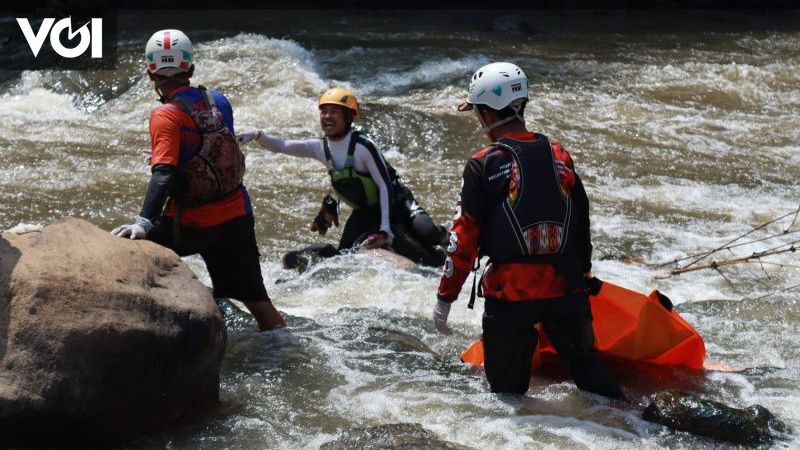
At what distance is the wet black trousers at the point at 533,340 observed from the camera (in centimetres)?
449

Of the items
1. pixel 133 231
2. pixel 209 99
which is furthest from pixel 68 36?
pixel 133 231

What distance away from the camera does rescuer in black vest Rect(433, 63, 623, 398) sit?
441 cm

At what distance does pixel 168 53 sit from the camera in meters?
5.07

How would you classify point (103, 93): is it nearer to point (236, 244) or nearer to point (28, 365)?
point (236, 244)

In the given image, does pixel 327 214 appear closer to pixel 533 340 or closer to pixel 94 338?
pixel 533 340

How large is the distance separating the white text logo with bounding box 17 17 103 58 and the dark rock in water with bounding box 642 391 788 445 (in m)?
11.3

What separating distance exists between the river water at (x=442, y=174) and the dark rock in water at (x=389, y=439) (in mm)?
140

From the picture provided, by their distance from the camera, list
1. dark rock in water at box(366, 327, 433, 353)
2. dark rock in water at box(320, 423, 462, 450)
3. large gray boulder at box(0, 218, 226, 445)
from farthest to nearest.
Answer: dark rock in water at box(366, 327, 433, 353), dark rock in water at box(320, 423, 462, 450), large gray boulder at box(0, 218, 226, 445)

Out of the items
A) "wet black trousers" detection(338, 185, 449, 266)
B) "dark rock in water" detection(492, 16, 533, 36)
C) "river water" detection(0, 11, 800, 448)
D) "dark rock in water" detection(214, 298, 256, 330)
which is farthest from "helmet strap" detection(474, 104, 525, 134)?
"dark rock in water" detection(492, 16, 533, 36)

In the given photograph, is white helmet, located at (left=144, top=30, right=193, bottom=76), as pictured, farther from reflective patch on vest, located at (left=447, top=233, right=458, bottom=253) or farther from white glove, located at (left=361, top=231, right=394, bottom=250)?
white glove, located at (left=361, top=231, right=394, bottom=250)

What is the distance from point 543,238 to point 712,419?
0.94m

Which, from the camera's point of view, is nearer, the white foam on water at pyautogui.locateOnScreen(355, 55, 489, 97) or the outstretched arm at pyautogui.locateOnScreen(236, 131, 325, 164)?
the outstretched arm at pyautogui.locateOnScreen(236, 131, 325, 164)

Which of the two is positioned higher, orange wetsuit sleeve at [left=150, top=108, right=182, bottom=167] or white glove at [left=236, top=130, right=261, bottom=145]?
orange wetsuit sleeve at [left=150, top=108, right=182, bottom=167]

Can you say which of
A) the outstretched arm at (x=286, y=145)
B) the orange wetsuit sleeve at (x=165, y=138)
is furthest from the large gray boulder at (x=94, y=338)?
the outstretched arm at (x=286, y=145)
